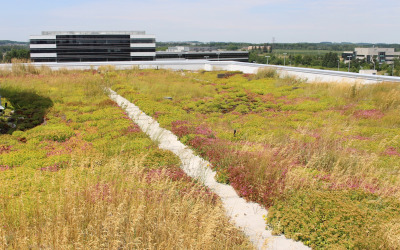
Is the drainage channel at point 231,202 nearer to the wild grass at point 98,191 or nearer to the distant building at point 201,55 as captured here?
the wild grass at point 98,191

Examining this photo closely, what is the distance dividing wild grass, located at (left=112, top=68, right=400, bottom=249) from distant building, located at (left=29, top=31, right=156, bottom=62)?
7290cm

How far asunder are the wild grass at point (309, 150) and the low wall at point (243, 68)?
1.79 meters

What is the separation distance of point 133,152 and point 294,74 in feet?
54.1

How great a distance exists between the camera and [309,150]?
7.46 metres

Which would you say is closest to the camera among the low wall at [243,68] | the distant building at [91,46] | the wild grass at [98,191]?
the wild grass at [98,191]

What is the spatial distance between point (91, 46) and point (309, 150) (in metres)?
85.5

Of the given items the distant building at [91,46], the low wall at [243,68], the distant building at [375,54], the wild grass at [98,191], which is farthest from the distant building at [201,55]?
the wild grass at [98,191]

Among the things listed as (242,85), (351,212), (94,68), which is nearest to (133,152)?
(351,212)

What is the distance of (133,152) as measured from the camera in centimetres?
762

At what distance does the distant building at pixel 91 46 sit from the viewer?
3253 inches

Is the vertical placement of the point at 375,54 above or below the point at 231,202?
above

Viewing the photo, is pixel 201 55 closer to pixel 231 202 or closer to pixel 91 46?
pixel 91 46

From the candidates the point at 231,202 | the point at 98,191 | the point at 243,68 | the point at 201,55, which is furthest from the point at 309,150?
the point at 201,55

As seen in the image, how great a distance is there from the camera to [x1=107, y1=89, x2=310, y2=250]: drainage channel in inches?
182
